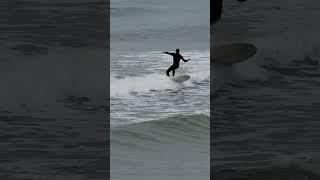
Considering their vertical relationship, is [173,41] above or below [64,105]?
above

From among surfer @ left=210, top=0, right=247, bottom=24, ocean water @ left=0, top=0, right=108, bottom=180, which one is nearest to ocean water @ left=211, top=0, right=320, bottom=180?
ocean water @ left=0, top=0, right=108, bottom=180

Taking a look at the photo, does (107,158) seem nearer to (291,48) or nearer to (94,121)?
(94,121)

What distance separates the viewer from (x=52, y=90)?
27.2ft

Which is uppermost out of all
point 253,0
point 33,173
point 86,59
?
point 253,0

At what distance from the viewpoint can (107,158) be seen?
662 cm

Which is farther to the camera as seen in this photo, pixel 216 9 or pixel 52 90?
pixel 52 90

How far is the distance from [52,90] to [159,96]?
1549mm

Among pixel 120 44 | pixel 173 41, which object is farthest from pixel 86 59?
pixel 173 41

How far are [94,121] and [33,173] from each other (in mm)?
1269

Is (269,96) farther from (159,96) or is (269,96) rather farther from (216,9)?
(216,9)

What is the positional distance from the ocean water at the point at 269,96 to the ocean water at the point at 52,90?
1.53 metres

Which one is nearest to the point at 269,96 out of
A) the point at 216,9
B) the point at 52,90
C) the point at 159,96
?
the point at 159,96

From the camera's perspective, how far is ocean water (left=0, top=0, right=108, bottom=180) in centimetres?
661

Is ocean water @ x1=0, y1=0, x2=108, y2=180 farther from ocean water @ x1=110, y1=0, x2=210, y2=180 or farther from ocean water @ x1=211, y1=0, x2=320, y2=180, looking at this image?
ocean water @ x1=211, y1=0, x2=320, y2=180
